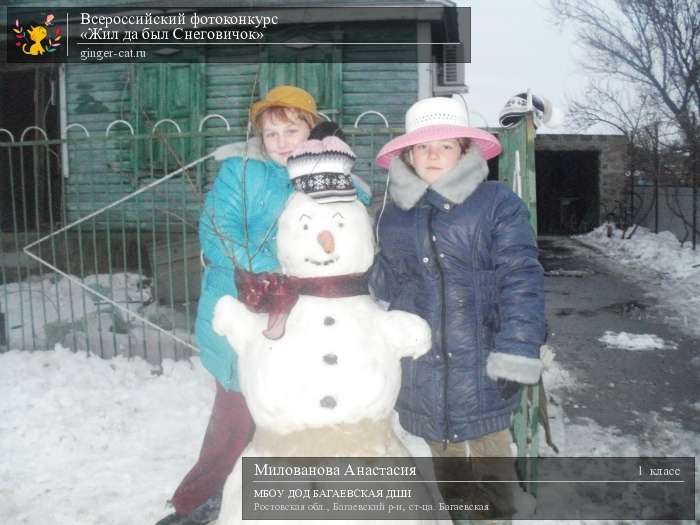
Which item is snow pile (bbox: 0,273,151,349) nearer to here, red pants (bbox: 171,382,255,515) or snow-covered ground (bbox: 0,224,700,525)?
snow-covered ground (bbox: 0,224,700,525)

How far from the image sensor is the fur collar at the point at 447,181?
6.36 ft

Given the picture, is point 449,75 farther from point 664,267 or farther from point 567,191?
point 567,191

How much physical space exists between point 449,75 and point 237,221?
33.5 feet

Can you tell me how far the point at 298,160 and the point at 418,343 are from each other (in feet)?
2.15

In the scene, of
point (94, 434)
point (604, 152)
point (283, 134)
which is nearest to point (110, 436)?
point (94, 434)

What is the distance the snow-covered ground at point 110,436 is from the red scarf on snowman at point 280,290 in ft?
4.74

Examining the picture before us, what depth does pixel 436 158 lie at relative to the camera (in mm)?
2029

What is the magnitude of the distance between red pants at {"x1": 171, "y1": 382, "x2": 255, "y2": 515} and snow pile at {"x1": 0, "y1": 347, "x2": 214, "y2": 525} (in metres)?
0.42

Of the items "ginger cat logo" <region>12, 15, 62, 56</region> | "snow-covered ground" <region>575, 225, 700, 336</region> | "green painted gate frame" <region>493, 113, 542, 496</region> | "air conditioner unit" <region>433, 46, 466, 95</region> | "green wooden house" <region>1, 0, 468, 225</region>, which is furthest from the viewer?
"air conditioner unit" <region>433, 46, 466, 95</region>

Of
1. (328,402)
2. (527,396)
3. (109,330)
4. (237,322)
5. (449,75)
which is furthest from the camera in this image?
(449,75)

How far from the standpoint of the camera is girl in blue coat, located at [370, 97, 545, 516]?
192 centimetres

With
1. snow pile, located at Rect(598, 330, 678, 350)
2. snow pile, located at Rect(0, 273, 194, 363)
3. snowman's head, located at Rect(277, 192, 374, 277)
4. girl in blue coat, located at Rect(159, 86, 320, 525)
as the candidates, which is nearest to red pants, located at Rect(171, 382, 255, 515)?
girl in blue coat, located at Rect(159, 86, 320, 525)

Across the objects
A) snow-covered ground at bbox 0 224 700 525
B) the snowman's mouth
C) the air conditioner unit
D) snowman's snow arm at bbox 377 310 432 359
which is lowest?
snow-covered ground at bbox 0 224 700 525

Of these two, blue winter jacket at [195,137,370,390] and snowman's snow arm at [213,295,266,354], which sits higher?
blue winter jacket at [195,137,370,390]
